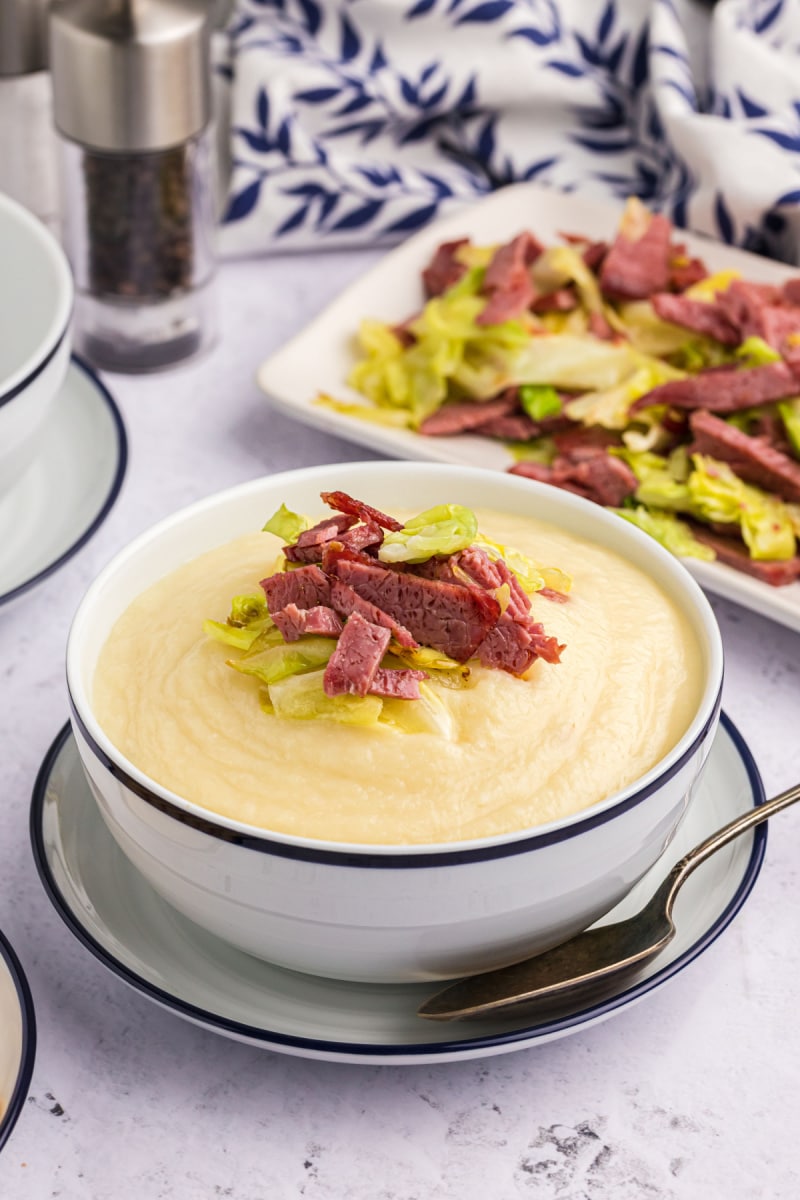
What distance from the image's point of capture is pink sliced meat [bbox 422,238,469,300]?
2.62 metres

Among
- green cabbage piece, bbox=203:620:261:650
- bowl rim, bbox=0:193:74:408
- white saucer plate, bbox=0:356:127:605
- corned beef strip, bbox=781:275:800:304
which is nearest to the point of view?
green cabbage piece, bbox=203:620:261:650

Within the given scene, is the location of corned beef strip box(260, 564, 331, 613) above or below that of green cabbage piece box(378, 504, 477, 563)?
below

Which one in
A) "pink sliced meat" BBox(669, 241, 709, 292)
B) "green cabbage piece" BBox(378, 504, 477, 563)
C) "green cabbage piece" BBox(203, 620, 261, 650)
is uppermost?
"green cabbage piece" BBox(378, 504, 477, 563)

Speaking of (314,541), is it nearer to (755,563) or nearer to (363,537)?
(363,537)

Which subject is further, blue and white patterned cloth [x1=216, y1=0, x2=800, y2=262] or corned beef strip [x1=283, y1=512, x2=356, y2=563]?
blue and white patterned cloth [x1=216, y1=0, x2=800, y2=262]

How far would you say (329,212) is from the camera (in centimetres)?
291

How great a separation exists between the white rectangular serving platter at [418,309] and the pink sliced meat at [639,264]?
6.6 inches

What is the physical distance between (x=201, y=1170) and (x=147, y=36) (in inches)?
68.8

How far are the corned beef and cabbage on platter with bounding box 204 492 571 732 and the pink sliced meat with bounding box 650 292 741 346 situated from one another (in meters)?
1.13

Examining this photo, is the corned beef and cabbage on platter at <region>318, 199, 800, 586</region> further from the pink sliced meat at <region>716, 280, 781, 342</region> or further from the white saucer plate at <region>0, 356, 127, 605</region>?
the white saucer plate at <region>0, 356, 127, 605</region>

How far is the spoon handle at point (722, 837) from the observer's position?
1441 mm

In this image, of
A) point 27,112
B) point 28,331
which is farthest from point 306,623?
point 27,112

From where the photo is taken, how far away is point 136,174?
2490 mm

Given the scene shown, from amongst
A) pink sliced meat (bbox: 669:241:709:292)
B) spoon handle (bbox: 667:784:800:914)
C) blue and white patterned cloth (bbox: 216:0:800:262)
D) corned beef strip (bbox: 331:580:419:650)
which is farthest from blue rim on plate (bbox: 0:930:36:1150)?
blue and white patterned cloth (bbox: 216:0:800:262)
